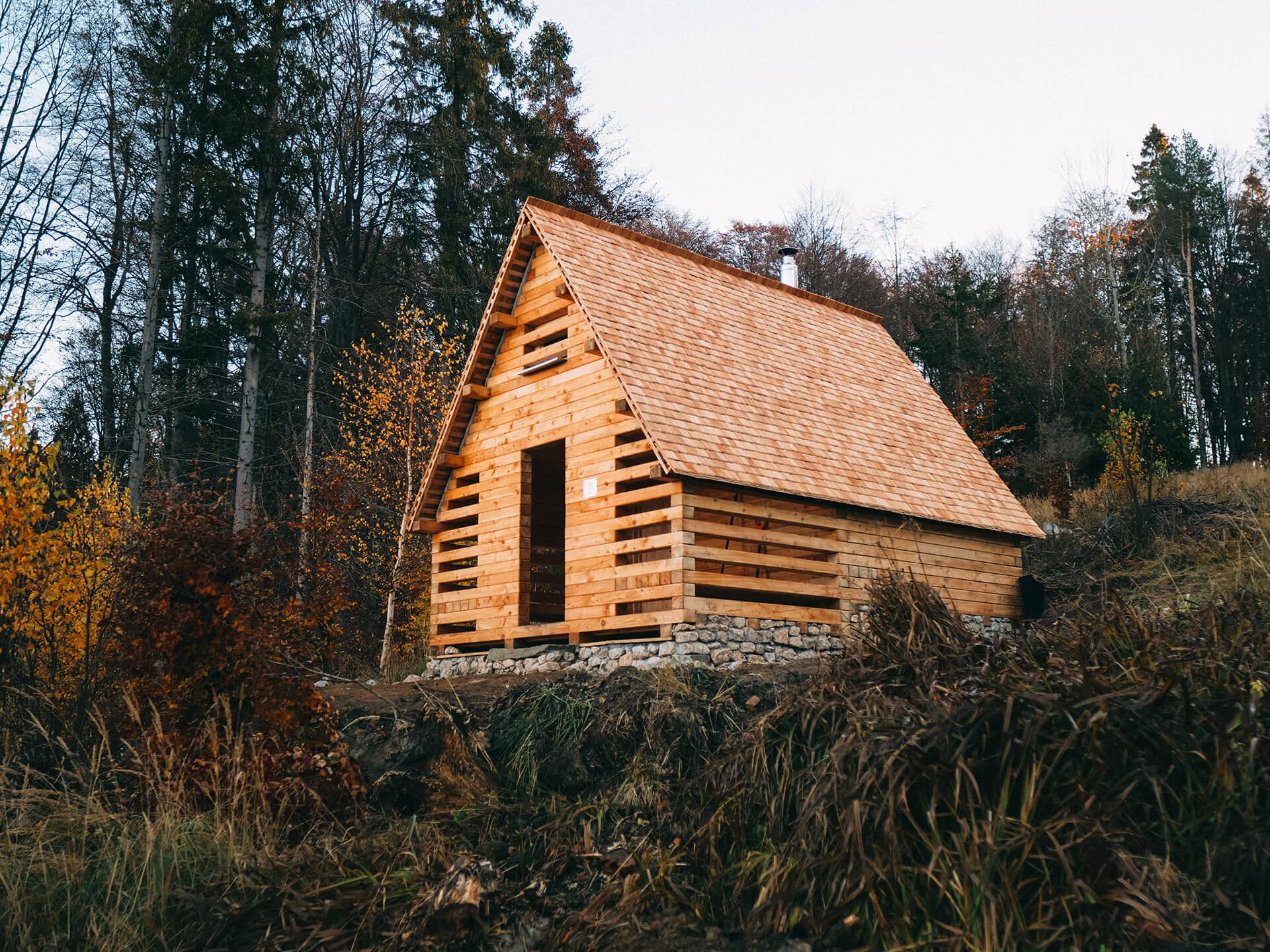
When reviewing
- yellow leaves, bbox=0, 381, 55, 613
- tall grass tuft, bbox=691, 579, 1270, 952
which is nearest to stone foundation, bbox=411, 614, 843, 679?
tall grass tuft, bbox=691, 579, 1270, 952

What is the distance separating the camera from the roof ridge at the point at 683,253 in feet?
43.8

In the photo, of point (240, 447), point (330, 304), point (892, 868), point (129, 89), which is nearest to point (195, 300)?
point (330, 304)

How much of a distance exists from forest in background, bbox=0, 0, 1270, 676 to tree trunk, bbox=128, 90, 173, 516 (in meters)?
0.09

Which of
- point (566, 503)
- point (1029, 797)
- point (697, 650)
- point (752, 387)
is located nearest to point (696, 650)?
point (697, 650)

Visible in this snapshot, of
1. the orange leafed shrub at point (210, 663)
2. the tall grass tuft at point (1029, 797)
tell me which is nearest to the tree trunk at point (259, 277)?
the orange leafed shrub at point (210, 663)

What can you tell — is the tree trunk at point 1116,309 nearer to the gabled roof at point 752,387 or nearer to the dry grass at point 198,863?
the gabled roof at point 752,387

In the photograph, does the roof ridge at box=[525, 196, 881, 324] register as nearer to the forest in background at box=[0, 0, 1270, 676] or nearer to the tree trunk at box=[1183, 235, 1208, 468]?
the forest in background at box=[0, 0, 1270, 676]

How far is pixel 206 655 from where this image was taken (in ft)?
24.5

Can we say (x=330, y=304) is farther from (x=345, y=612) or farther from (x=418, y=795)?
(x=418, y=795)

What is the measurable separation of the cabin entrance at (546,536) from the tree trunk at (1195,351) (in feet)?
66.1

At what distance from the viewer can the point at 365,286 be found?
22156 mm

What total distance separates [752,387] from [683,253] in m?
3.03

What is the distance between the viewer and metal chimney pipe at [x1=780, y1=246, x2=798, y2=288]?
1755 cm

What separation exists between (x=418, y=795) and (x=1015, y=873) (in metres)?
4.89
